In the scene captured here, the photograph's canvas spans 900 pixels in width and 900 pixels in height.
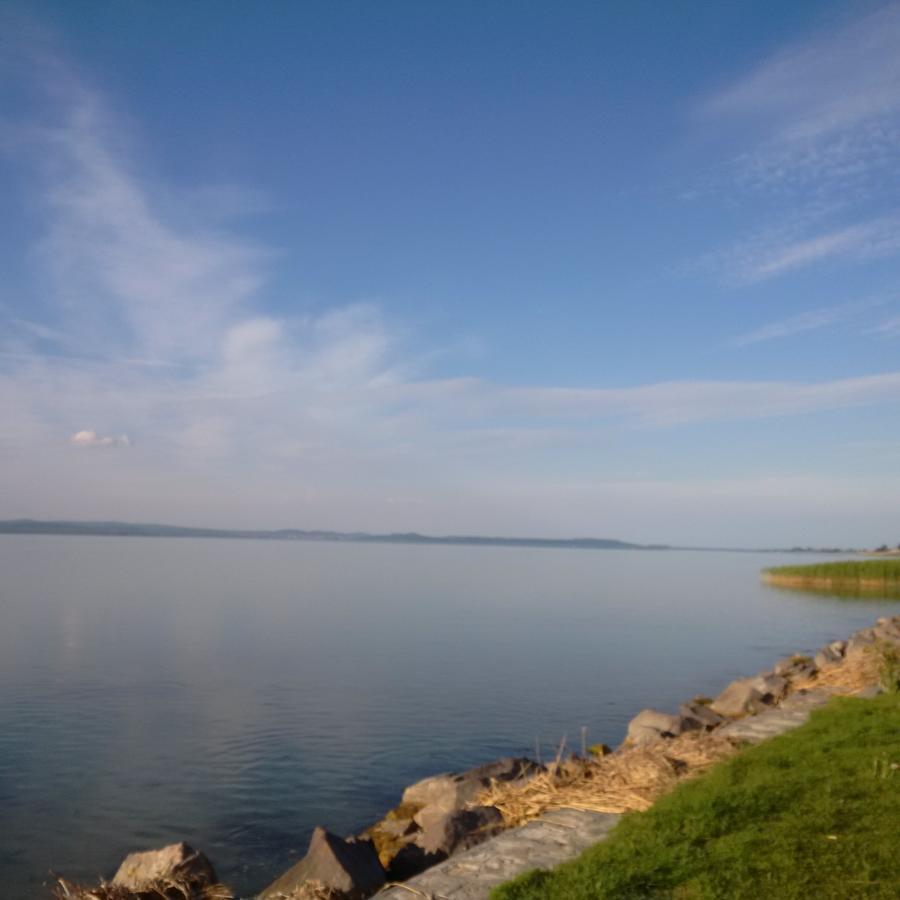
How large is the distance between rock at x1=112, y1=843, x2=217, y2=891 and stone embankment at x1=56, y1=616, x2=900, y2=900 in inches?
0.5

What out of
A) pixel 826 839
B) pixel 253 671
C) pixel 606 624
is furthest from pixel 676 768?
pixel 606 624

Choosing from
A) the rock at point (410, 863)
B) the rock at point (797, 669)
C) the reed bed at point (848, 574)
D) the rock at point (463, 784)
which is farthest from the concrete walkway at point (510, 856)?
the reed bed at point (848, 574)

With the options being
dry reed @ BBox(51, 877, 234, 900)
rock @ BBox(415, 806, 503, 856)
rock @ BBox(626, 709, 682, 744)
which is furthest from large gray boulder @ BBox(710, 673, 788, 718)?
dry reed @ BBox(51, 877, 234, 900)

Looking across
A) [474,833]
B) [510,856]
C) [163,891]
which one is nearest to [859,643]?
[474,833]

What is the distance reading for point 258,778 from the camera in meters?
13.9

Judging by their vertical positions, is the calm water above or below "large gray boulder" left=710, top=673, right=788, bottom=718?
below

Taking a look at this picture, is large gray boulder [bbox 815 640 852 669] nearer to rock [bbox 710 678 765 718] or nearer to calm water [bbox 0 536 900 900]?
rock [bbox 710 678 765 718]

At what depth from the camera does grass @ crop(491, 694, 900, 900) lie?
5742 mm

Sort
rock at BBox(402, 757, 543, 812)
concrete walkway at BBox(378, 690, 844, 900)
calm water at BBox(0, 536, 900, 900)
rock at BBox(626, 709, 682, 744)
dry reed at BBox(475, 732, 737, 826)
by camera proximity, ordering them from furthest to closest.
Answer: rock at BBox(626, 709, 682, 744) < calm water at BBox(0, 536, 900, 900) < rock at BBox(402, 757, 543, 812) < dry reed at BBox(475, 732, 737, 826) < concrete walkway at BBox(378, 690, 844, 900)

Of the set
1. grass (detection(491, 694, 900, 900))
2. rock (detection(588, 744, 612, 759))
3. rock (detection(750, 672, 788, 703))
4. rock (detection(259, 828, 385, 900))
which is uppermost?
grass (detection(491, 694, 900, 900))

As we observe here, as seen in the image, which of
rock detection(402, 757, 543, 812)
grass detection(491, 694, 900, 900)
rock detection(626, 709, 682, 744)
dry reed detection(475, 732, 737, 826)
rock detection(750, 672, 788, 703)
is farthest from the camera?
rock detection(750, 672, 788, 703)

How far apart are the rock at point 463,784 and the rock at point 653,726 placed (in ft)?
8.37

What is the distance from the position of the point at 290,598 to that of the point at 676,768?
36.2 metres

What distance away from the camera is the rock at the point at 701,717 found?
13841 mm
